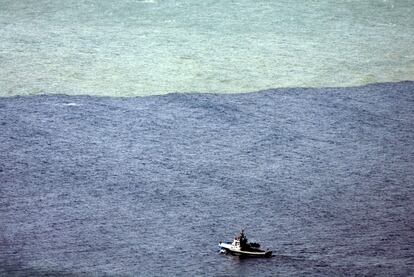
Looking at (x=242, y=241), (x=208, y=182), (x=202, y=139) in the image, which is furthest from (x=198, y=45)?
(x=242, y=241)

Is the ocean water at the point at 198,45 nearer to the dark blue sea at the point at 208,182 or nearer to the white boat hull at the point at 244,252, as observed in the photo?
the dark blue sea at the point at 208,182

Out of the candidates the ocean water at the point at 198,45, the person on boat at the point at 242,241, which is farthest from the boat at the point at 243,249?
the ocean water at the point at 198,45

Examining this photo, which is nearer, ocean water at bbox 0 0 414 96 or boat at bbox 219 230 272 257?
boat at bbox 219 230 272 257

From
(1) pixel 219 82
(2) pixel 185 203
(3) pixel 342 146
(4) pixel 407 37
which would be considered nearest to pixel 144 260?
(2) pixel 185 203

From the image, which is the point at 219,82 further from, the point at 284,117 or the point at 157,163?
the point at 157,163

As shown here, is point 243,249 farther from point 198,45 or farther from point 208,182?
point 198,45

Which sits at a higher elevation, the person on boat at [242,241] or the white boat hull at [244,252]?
the person on boat at [242,241]

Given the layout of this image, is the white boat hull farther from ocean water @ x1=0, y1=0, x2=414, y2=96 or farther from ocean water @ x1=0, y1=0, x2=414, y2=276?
ocean water @ x1=0, y1=0, x2=414, y2=96

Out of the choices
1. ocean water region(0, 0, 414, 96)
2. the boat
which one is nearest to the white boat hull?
the boat
